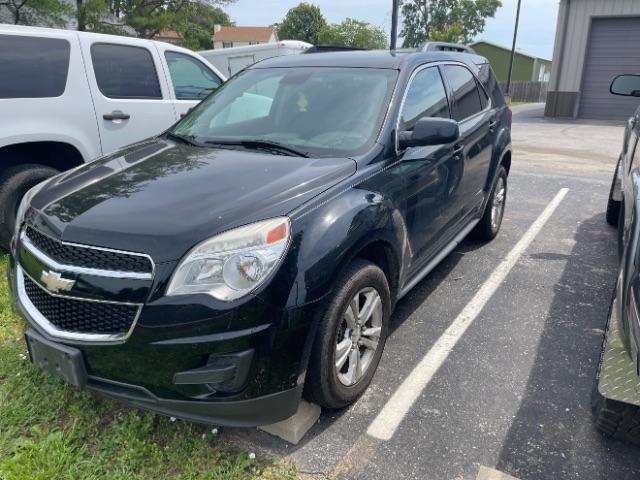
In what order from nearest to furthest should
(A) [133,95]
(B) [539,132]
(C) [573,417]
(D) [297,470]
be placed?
(D) [297,470] → (C) [573,417] → (A) [133,95] → (B) [539,132]

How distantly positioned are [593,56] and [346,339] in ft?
64.9

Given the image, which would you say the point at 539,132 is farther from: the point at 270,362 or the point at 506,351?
the point at 270,362

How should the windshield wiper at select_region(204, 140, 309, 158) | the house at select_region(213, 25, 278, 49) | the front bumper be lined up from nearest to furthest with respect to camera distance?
1. the front bumper
2. the windshield wiper at select_region(204, 140, 309, 158)
3. the house at select_region(213, 25, 278, 49)

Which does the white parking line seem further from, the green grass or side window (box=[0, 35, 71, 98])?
side window (box=[0, 35, 71, 98])

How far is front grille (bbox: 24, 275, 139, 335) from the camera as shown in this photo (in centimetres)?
206

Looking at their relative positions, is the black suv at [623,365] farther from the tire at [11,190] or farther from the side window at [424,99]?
the tire at [11,190]

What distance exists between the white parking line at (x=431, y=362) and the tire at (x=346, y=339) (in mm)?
182

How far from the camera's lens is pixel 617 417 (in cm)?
195

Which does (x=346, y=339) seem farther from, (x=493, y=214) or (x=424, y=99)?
(x=493, y=214)

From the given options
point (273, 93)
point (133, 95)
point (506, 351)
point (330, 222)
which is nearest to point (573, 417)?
point (506, 351)

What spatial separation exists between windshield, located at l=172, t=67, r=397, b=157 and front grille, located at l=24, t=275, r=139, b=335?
133 centimetres

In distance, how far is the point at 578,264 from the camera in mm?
4703

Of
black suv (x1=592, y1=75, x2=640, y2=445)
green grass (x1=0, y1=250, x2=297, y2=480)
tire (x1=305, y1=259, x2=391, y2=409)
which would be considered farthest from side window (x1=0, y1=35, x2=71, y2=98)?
black suv (x1=592, y1=75, x2=640, y2=445)

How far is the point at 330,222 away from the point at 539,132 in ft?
48.8
